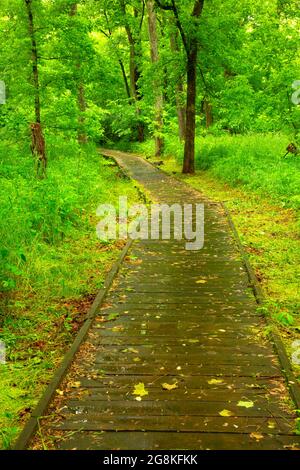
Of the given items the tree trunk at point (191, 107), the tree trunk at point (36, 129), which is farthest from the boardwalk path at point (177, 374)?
the tree trunk at point (191, 107)

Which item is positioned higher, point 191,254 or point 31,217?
point 31,217

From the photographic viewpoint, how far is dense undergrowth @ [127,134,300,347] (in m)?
7.31

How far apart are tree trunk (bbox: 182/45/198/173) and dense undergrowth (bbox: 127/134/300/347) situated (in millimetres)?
670

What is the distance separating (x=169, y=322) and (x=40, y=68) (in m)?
11.8

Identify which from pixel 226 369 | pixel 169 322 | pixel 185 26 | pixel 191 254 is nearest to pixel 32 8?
pixel 185 26

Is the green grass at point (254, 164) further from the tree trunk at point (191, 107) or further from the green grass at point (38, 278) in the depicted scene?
the green grass at point (38, 278)

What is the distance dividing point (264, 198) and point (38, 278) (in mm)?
8545

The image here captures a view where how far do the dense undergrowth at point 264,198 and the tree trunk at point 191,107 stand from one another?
67 centimetres

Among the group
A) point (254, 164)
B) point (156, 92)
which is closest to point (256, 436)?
point (254, 164)

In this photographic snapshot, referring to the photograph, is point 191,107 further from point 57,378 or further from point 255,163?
point 57,378

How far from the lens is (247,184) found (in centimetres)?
1571

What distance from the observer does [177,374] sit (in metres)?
4.92

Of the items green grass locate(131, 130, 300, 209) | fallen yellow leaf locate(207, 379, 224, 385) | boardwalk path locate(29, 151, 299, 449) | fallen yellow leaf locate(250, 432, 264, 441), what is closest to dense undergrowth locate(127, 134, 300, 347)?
green grass locate(131, 130, 300, 209)
